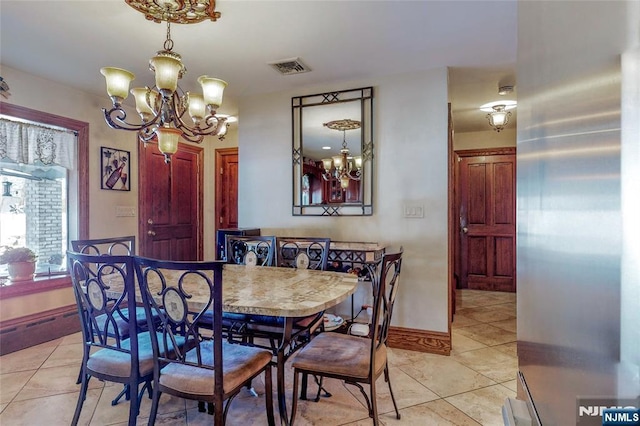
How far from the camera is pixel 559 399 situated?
1.34ft

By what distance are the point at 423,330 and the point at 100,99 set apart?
164 inches

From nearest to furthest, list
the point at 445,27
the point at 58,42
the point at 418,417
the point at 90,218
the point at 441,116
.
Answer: the point at 418,417, the point at 445,27, the point at 58,42, the point at 441,116, the point at 90,218

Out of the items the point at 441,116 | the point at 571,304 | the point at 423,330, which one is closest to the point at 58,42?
the point at 441,116

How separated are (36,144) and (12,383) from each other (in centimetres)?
214

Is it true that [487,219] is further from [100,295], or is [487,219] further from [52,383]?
[52,383]

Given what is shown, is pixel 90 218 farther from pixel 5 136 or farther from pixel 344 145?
pixel 344 145

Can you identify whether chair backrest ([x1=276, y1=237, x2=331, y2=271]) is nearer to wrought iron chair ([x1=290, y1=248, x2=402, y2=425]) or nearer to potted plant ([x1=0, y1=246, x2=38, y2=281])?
wrought iron chair ([x1=290, y1=248, x2=402, y2=425])

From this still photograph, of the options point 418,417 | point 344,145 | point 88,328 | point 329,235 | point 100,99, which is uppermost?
point 100,99

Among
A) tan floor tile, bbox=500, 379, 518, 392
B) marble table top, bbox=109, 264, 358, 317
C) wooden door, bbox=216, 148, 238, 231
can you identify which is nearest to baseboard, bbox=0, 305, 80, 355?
marble table top, bbox=109, 264, 358, 317

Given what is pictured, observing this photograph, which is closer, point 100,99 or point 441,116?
point 441,116

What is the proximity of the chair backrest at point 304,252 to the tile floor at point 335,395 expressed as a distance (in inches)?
32.7

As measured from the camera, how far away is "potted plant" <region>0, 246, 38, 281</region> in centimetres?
307

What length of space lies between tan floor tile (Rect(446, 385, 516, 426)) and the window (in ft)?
12.5

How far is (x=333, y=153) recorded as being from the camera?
3.45 m
